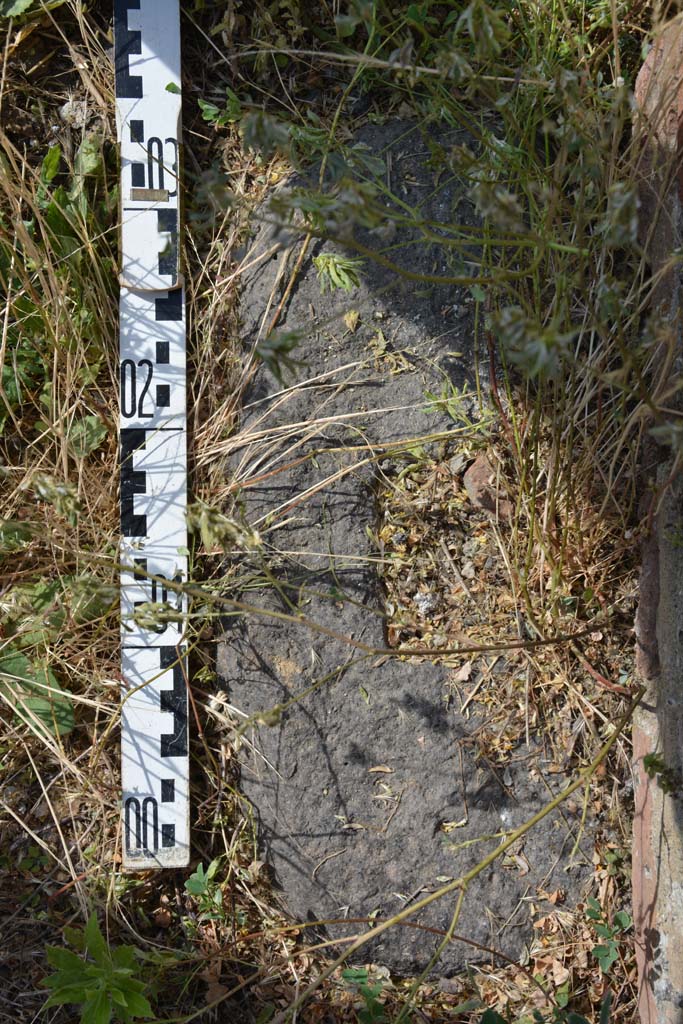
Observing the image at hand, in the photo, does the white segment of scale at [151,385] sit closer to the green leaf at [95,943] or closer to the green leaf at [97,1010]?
the green leaf at [95,943]

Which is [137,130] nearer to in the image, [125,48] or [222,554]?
[125,48]

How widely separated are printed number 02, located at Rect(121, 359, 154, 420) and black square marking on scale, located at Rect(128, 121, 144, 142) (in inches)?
30.1

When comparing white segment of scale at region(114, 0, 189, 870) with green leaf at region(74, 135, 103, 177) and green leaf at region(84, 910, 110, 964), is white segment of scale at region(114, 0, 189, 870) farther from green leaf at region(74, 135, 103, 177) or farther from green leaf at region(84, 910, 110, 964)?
green leaf at region(84, 910, 110, 964)

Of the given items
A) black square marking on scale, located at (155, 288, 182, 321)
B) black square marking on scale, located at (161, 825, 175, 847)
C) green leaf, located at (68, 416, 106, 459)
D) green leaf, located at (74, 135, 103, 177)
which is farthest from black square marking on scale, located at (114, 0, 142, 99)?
black square marking on scale, located at (161, 825, 175, 847)

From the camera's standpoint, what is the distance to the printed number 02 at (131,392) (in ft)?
9.24

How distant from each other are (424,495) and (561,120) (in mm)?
1161

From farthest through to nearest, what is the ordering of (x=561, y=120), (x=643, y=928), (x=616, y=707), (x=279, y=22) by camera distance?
(x=279, y=22)
(x=616, y=707)
(x=643, y=928)
(x=561, y=120)

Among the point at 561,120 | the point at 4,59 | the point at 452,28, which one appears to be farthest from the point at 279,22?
the point at 561,120

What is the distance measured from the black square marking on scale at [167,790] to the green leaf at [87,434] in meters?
1.14

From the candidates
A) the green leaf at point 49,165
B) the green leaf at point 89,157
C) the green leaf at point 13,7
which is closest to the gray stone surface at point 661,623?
the green leaf at point 89,157

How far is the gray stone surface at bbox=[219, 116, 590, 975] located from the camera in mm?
2586

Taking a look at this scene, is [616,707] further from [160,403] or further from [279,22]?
[279,22]

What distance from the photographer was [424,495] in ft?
8.81

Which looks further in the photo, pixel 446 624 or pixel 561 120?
pixel 446 624
